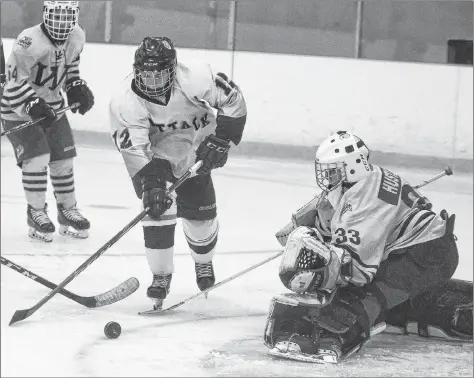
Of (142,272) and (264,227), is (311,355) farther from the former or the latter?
(264,227)

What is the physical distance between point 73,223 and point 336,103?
2303 millimetres

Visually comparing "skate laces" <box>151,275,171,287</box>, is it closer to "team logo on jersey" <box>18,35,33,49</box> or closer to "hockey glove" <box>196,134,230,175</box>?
"hockey glove" <box>196,134,230,175</box>

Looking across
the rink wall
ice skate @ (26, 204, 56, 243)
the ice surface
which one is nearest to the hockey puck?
the ice surface

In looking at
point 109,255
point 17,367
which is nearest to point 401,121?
point 109,255

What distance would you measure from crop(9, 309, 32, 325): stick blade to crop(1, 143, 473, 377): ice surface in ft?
0.06

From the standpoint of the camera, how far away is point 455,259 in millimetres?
3152

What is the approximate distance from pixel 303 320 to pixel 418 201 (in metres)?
0.42

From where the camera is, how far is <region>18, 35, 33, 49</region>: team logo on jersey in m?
4.41

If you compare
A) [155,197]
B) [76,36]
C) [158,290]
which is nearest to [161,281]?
[158,290]

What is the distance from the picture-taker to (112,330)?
3.14 metres

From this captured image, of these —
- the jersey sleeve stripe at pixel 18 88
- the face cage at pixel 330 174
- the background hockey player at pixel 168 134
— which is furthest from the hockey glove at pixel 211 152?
the jersey sleeve stripe at pixel 18 88

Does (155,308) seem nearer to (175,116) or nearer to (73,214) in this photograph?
(175,116)

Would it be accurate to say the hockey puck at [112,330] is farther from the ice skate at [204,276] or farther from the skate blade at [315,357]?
the ice skate at [204,276]

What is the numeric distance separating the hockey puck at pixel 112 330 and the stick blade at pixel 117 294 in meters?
0.36
